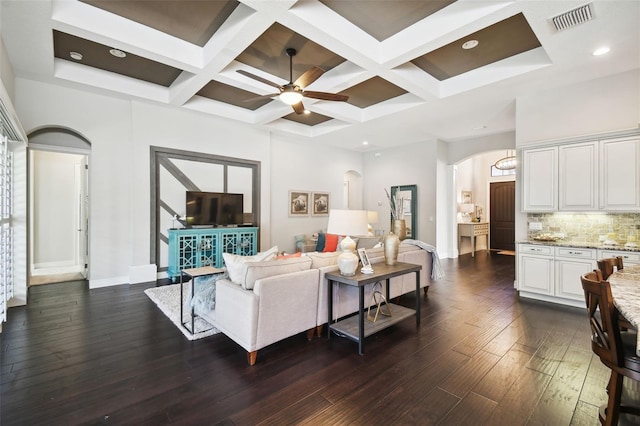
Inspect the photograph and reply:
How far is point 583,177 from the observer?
13.5ft

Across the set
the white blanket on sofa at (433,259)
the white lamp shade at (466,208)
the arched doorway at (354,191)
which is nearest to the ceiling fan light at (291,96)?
the white blanket on sofa at (433,259)

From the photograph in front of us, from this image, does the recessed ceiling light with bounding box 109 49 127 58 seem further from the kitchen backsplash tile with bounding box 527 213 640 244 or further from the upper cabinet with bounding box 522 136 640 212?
the kitchen backsplash tile with bounding box 527 213 640 244

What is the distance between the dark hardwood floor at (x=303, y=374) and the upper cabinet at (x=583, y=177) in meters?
1.59

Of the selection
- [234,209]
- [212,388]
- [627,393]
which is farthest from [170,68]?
[627,393]

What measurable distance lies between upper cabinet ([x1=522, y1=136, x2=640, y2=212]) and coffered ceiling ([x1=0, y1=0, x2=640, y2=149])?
3.37 ft

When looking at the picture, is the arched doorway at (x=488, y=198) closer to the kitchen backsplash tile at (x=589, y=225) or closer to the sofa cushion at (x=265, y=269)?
the kitchen backsplash tile at (x=589, y=225)

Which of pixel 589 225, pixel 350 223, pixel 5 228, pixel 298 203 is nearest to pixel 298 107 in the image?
pixel 350 223

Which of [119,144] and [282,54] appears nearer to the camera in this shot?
[282,54]

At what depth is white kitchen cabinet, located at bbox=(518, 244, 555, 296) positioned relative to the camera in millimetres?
4199

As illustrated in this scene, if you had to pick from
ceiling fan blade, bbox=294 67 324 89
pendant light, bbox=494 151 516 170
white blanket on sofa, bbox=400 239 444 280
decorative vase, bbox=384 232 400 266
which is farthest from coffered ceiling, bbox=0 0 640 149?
pendant light, bbox=494 151 516 170

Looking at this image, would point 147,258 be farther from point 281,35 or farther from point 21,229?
point 281,35

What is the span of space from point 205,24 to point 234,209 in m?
3.60

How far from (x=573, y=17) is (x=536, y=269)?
126 inches

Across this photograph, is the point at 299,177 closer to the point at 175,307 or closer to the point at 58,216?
the point at 175,307
